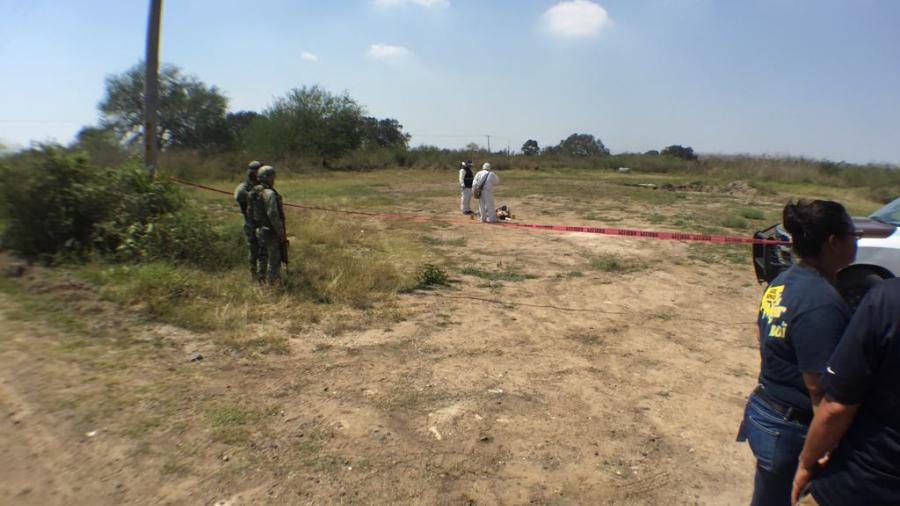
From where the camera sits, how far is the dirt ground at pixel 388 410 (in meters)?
3.56

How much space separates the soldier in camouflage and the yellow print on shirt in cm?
585

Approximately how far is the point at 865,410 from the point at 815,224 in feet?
2.37

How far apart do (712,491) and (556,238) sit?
926cm

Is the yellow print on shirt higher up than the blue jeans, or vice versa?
the yellow print on shirt

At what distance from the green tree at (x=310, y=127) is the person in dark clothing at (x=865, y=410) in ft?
142

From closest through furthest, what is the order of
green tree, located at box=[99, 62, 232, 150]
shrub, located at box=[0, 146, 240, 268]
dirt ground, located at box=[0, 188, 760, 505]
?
dirt ground, located at box=[0, 188, 760, 505] → shrub, located at box=[0, 146, 240, 268] → green tree, located at box=[99, 62, 232, 150]

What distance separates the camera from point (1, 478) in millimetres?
3406

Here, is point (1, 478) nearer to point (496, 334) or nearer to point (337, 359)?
point (337, 359)

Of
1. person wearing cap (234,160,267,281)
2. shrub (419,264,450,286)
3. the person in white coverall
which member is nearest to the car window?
shrub (419,264,450,286)

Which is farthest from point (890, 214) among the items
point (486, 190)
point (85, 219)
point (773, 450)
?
point (85, 219)

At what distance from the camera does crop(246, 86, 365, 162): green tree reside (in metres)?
44.5

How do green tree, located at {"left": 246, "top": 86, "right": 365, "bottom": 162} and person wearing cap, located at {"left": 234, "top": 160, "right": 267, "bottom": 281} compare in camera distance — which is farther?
green tree, located at {"left": 246, "top": 86, "right": 365, "bottom": 162}

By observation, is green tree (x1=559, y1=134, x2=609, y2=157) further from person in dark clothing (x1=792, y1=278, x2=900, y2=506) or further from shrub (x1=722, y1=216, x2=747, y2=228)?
person in dark clothing (x1=792, y1=278, x2=900, y2=506)

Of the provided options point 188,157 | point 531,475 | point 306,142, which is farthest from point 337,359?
point 306,142
